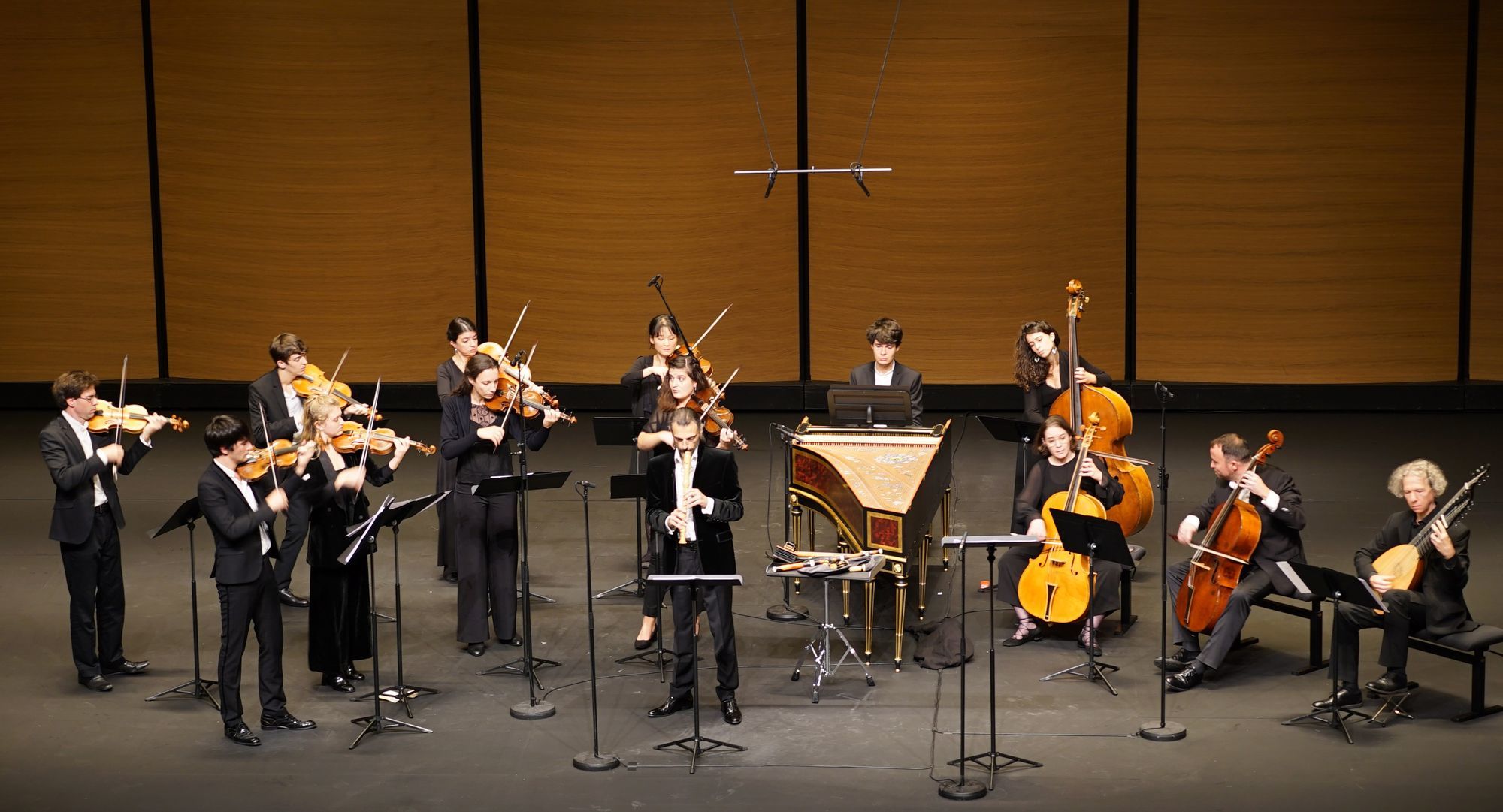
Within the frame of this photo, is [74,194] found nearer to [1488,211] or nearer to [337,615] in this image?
[337,615]

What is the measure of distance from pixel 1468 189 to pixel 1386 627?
747 cm

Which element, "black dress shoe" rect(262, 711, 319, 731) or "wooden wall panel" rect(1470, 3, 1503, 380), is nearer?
"black dress shoe" rect(262, 711, 319, 731)

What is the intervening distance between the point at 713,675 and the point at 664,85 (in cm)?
736

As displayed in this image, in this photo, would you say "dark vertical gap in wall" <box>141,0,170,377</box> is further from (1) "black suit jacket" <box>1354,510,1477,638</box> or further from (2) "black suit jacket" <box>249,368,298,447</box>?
(1) "black suit jacket" <box>1354,510,1477,638</box>

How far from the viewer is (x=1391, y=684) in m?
6.29

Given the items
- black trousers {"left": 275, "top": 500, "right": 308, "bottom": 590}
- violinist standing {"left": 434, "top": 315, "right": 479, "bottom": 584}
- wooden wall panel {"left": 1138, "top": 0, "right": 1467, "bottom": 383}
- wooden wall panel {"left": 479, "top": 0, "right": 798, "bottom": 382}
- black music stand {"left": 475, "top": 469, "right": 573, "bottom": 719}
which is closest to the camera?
black music stand {"left": 475, "top": 469, "right": 573, "bottom": 719}

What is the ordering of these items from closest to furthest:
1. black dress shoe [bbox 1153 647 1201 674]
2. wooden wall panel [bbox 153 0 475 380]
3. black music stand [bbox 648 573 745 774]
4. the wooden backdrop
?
1. black music stand [bbox 648 573 745 774]
2. black dress shoe [bbox 1153 647 1201 674]
3. the wooden backdrop
4. wooden wall panel [bbox 153 0 475 380]

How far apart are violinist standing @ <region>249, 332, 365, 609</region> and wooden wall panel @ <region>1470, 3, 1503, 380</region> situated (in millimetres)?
9361


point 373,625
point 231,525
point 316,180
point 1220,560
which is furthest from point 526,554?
point 316,180

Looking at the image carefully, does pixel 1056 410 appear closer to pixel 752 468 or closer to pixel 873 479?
pixel 873 479

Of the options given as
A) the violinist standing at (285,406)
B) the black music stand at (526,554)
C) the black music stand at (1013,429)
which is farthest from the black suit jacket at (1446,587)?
the violinist standing at (285,406)

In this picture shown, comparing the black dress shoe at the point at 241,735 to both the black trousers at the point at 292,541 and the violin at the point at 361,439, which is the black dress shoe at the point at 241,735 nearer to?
the black trousers at the point at 292,541

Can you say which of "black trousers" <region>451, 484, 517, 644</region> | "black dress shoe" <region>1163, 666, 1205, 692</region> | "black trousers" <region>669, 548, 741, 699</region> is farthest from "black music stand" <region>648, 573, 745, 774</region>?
"black dress shoe" <region>1163, 666, 1205, 692</region>

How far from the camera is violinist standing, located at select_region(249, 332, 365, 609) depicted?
293 inches
